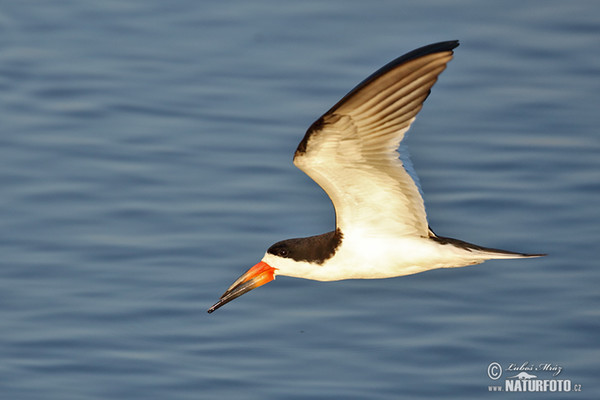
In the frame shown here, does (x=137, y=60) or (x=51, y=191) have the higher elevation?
(x=137, y=60)

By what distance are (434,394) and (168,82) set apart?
469 cm

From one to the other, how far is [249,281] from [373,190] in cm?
139

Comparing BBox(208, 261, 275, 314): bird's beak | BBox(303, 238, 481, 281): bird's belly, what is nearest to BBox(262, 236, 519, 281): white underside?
BBox(303, 238, 481, 281): bird's belly

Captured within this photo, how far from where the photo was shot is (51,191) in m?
10.5

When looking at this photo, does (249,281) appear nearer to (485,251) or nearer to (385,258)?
(385,258)

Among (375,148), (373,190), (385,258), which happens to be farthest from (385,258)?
(375,148)

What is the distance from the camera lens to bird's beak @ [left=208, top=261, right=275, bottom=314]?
838 cm

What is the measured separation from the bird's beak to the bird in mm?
10

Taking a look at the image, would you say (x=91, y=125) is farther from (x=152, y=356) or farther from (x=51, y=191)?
(x=152, y=356)

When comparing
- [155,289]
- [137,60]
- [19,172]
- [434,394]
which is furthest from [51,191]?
[434,394]

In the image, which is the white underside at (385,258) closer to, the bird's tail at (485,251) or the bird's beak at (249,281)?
the bird's tail at (485,251)

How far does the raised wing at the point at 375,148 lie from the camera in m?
6.45

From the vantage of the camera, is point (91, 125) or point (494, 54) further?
point (494, 54)

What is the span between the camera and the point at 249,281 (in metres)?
8.50
